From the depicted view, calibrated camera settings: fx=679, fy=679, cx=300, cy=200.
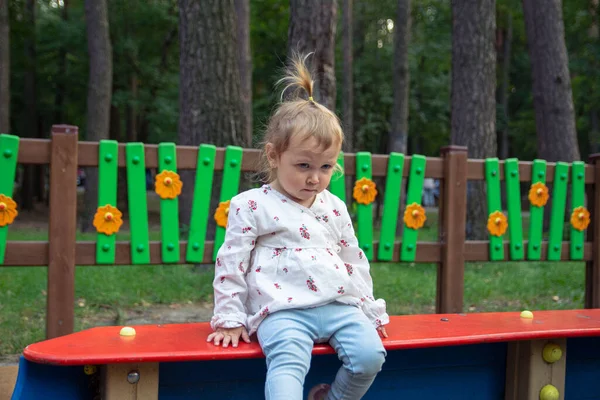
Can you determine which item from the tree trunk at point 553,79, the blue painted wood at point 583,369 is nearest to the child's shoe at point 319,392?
the blue painted wood at point 583,369

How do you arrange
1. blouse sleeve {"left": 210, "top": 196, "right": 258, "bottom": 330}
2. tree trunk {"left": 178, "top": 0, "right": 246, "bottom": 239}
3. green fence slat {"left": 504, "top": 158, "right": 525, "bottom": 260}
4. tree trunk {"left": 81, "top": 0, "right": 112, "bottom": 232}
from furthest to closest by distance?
tree trunk {"left": 81, "top": 0, "right": 112, "bottom": 232}, tree trunk {"left": 178, "top": 0, "right": 246, "bottom": 239}, green fence slat {"left": 504, "top": 158, "right": 525, "bottom": 260}, blouse sleeve {"left": 210, "top": 196, "right": 258, "bottom": 330}

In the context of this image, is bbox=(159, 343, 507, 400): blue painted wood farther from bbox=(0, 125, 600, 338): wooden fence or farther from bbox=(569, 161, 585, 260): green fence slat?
bbox=(569, 161, 585, 260): green fence slat

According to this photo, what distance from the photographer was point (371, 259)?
4551 mm

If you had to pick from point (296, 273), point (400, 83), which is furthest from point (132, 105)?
point (296, 273)

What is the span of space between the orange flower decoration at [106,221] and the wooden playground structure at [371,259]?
0.03m

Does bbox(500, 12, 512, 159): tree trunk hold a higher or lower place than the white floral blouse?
higher

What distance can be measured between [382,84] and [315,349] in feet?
66.3

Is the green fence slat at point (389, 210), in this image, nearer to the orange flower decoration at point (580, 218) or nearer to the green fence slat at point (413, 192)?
the green fence slat at point (413, 192)

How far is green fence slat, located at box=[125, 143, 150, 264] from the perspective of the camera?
A: 158 inches

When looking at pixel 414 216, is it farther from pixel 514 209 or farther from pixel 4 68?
pixel 4 68

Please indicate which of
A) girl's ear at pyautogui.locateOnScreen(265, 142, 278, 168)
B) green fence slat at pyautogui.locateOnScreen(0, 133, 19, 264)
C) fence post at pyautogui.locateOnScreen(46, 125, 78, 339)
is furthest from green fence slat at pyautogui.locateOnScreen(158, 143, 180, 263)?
girl's ear at pyautogui.locateOnScreen(265, 142, 278, 168)

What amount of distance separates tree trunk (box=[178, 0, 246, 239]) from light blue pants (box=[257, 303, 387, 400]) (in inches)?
162

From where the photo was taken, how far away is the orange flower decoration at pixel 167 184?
411 cm

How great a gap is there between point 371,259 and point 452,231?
0.67 metres
